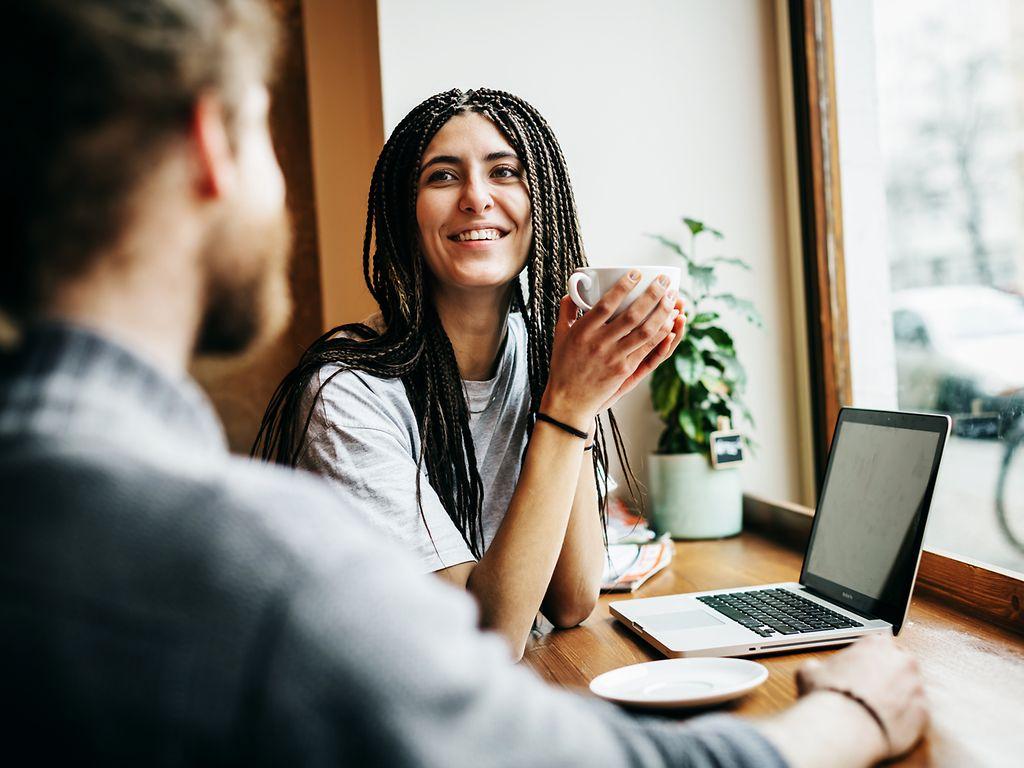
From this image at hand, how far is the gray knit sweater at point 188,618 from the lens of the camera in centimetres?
39

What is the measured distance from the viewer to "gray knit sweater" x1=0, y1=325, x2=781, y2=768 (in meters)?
0.39

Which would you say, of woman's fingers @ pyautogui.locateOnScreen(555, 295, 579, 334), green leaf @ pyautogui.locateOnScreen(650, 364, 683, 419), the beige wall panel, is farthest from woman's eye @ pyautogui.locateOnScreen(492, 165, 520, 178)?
the beige wall panel

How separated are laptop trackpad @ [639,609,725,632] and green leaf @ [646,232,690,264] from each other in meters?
1.00

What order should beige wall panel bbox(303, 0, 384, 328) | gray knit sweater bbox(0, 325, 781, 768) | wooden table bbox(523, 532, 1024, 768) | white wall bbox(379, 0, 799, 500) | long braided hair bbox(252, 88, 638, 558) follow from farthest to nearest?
beige wall panel bbox(303, 0, 384, 328), white wall bbox(379, 0, 799, 500), long braided hair bbox(252, 88, 638, 558), wooden table bbox(523, 532, 1024, 768), gray knit sweater bbox(0, 325, 781, 768)

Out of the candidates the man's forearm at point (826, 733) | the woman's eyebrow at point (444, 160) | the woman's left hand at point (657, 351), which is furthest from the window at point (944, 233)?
the woman's eyebrow at point (444, 160)

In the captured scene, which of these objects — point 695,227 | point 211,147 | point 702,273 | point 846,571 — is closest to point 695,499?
point 702,273

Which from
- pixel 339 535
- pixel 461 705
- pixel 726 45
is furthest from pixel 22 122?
pixel 726 45

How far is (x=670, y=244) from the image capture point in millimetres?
1984

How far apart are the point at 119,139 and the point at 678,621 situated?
0.89 metres

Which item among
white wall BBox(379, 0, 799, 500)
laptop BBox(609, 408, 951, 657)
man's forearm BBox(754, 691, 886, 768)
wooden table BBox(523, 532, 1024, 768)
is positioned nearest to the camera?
man's forearm BBox(754, 691, 886, 768)

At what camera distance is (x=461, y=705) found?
436 mm

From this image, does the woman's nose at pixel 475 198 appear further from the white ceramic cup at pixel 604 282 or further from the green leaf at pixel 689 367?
the green leaf at pixel 689 367

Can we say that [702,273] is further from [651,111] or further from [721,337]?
[651,111]

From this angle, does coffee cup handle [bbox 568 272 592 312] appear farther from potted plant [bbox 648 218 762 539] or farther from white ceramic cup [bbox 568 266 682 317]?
potted plant [bbox 648 218 762 539]
